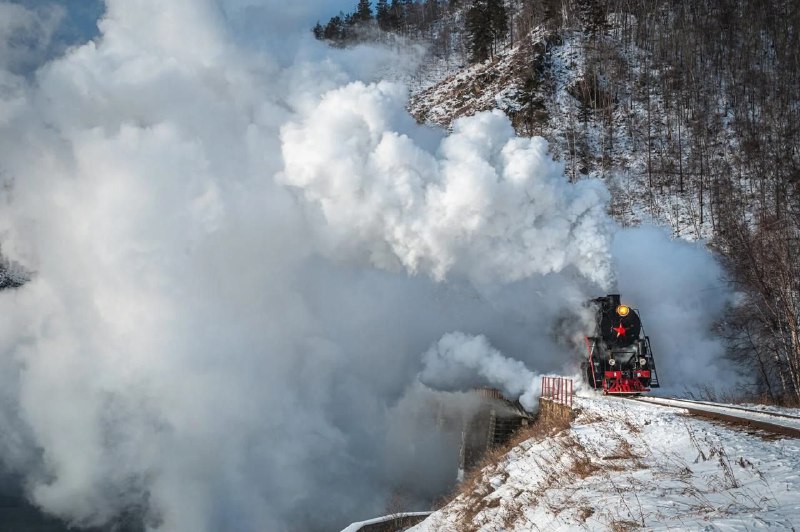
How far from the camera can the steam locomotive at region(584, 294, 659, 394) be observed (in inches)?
778

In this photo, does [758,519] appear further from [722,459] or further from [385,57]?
[385,57]

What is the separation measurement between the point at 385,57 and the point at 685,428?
291 ft

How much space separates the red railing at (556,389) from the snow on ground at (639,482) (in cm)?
361

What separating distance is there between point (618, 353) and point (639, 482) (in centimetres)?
1338

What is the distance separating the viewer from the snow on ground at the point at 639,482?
562 cm

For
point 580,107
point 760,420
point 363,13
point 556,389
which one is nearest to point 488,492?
point 760,420

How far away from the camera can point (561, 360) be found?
2298 cm

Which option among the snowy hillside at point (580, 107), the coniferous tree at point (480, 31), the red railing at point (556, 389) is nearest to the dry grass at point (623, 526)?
the red railing at point (556, 389)

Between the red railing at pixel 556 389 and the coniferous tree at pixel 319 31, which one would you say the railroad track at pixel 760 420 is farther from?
the coniferous tree at pixel 319 31

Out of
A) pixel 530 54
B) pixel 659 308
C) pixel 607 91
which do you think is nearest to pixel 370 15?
pixel 530 54

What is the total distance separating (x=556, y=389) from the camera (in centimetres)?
2011

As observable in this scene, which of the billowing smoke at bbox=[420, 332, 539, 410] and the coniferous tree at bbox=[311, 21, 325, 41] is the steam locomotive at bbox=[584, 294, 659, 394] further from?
the coniferous tree at bbox=[311, 21, 325, 41]

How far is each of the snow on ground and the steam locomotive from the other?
600 cm

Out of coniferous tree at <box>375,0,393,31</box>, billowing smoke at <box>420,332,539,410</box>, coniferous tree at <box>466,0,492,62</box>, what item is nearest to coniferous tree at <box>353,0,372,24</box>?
coniferous tree at <box>375,0,393,31</box>
